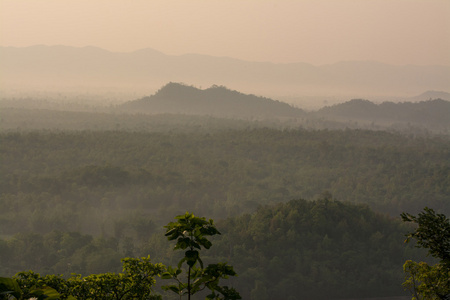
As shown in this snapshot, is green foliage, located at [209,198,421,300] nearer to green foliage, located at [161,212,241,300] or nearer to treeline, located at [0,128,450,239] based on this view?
treeline, located at [0,128,450,239]

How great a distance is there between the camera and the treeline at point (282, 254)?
7294cm

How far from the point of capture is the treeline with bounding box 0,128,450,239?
110625 mm

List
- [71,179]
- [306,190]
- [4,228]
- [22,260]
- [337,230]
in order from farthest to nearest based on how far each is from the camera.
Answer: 1. [306,190]
2. [71,179]
3. [4,228]
4. [337,230]
5. [22,260]

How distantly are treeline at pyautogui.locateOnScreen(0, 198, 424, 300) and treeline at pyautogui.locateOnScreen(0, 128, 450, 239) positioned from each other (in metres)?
18.8

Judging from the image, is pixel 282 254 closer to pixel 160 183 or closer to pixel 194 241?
pixel 160 183

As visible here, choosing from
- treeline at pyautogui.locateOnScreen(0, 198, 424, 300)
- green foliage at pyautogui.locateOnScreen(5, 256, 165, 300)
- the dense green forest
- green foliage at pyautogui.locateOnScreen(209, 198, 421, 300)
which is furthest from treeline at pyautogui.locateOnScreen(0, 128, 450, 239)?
green foliage at pyautogui.locateOnScreen(5, 256, 165, 300)

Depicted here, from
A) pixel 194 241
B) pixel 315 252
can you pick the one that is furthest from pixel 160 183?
pixel 194 241

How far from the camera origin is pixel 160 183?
144 meters

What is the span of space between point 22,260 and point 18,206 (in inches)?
1592

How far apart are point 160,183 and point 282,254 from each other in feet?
230

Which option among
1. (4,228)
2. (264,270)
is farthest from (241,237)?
(4,228)

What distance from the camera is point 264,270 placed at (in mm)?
75812

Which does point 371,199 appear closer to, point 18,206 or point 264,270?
point 264,270

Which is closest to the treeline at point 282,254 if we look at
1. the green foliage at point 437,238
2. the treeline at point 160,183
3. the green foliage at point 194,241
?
the treeline at point 160,183
